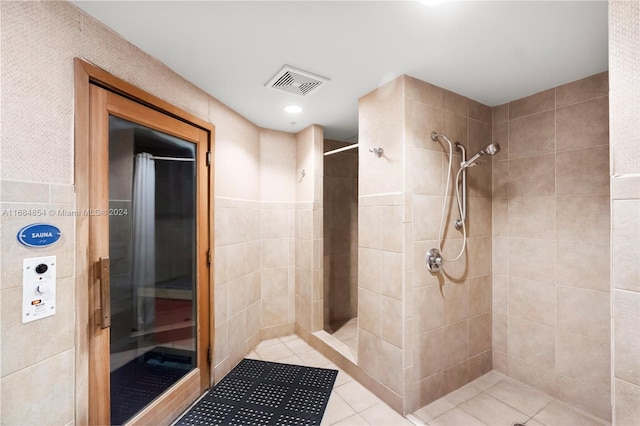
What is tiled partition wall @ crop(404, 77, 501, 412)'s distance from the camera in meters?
1.78

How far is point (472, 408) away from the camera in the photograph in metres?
1.84

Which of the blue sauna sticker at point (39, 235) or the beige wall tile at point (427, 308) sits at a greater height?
the blue sauna sticker at point (39, 235)

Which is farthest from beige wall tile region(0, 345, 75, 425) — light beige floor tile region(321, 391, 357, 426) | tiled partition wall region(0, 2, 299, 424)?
light beige floor tile region(321, 391, 357, 426)

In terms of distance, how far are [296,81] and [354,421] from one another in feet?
7.19

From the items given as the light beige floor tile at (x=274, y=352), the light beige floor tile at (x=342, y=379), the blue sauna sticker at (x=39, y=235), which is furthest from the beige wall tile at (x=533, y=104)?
the blue sauna sticker at (x=39, y=235)

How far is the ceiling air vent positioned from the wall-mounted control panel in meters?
1.46

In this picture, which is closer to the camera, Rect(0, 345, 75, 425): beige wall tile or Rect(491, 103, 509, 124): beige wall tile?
Rect(0, 345, 75, 425): beige wall tile

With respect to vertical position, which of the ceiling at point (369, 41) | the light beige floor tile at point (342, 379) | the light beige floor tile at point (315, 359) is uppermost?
the ceiling at point (369, 41)

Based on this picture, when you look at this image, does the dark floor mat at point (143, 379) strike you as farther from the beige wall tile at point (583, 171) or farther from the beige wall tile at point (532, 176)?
the beige wall tile at point (583, 171)

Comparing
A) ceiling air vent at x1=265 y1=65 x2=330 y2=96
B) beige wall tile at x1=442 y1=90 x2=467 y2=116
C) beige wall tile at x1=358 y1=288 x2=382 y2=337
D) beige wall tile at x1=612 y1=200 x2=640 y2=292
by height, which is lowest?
beige wall tile at x1=358 y1=288 x2=382 y2=337

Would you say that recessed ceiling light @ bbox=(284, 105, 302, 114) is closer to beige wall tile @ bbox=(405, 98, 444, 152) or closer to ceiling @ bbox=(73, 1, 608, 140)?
ceiling @ bbox=(73, 1, 608, 140)

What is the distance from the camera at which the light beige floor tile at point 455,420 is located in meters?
1.70

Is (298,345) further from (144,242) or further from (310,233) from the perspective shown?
(144,242)

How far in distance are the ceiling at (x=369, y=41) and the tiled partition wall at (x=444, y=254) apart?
0.23 m
